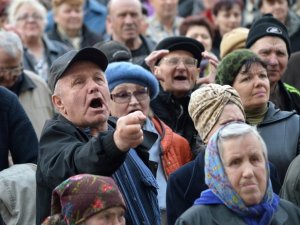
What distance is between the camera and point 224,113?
707 cm

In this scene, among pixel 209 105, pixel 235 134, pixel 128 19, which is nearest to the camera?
pixel 235 134

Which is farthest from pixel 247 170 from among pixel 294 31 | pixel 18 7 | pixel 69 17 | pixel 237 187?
pixel 69 17

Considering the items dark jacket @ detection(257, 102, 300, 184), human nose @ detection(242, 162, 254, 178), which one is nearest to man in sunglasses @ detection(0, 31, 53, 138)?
dark jacket @ detection(257, 102, 300, 184)

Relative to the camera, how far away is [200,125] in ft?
23.5

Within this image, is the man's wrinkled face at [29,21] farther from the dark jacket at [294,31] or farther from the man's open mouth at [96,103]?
the man's open mouth at [96,103]

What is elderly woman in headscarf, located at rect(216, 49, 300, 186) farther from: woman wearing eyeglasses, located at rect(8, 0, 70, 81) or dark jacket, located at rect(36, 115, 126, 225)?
woman wearing eyeglasses, located at rect(8, 0, 70, 81)

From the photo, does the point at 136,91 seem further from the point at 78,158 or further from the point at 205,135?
the point at 78,158

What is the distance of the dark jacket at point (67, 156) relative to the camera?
598cm

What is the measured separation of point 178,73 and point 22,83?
1.67 meters

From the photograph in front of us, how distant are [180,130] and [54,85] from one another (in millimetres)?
2071

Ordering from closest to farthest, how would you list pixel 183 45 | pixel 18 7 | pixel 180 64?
pixel 180 64
pixel 183 45
pixel 18 7

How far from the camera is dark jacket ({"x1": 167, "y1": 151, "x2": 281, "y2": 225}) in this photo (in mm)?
6843

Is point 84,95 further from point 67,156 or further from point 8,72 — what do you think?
point 8,72

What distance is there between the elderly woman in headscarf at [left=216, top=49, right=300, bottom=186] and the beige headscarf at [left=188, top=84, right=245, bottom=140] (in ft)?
2.40
